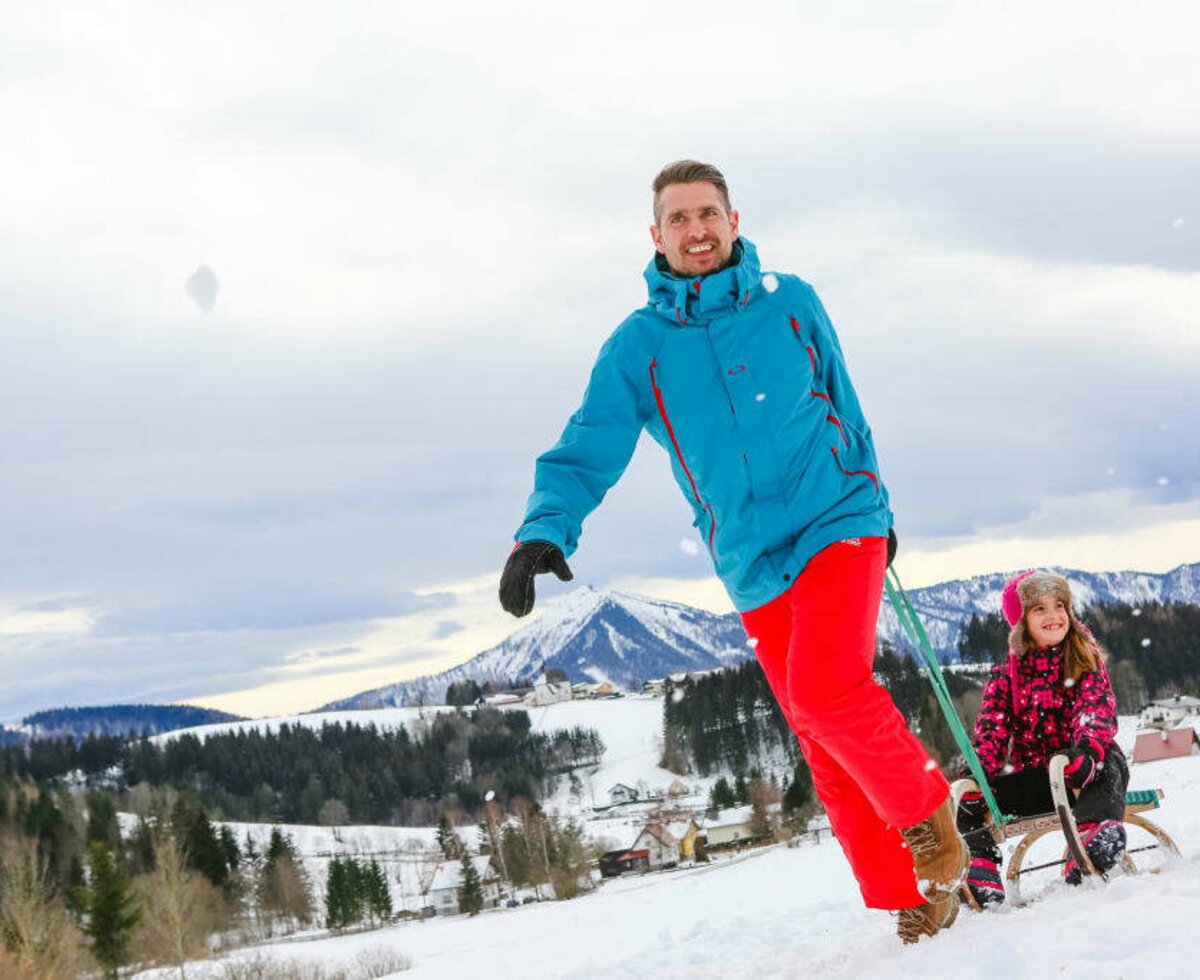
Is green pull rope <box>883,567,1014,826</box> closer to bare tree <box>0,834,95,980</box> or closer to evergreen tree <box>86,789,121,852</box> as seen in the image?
bare tree <box>0,834,95,980</box>

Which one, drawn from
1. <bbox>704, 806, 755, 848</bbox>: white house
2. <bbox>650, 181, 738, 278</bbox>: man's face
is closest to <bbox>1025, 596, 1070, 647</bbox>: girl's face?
<bbox>650, 181, 738, 278</bbox>: man's face

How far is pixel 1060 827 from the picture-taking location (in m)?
4.29

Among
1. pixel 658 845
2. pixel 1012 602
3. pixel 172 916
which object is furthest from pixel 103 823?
pixel 1012 602

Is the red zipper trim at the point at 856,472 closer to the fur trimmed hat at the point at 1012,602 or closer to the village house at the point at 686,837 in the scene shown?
the fur trimmed hat at the point at 1012,602

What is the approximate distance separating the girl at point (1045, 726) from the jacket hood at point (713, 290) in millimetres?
2197

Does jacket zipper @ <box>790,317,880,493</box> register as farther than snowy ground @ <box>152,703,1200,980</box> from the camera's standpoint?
Yes

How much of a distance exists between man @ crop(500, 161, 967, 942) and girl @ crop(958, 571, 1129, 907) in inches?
35.0

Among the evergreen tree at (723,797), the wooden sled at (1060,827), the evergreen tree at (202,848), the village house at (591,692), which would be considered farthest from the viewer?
the village house at (591,692)

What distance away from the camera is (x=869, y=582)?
3.58 metres

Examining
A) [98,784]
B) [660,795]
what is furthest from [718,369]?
[98,784]

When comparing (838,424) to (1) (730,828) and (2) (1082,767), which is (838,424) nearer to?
(2) (1082,767)

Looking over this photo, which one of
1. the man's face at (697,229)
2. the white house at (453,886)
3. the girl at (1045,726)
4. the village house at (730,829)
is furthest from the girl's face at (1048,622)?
the white house at (453,886)

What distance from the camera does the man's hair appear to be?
12.6ft

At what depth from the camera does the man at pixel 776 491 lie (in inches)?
137
